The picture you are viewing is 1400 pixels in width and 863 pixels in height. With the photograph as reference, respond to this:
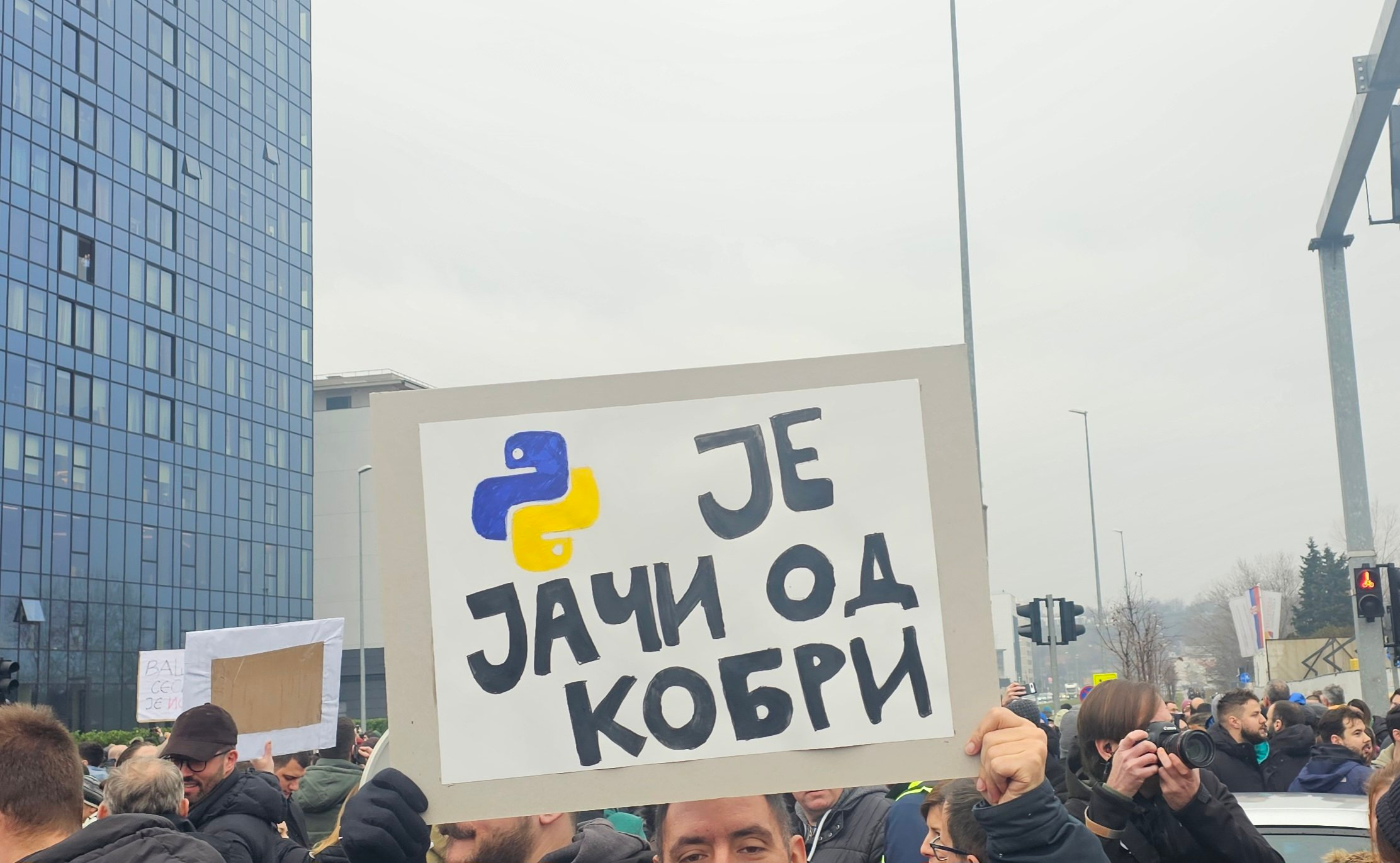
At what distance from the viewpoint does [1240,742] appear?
7855mm

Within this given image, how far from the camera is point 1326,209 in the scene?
12461 mm

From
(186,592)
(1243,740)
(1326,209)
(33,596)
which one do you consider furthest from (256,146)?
(1243,740)

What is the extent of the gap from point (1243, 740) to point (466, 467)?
6436 mm

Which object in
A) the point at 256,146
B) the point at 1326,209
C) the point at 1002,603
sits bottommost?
the point at 1002,603

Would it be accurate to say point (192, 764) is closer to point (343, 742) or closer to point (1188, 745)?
point (343, 742)

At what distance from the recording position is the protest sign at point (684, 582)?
8.94 ft

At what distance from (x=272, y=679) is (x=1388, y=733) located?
7845 mm

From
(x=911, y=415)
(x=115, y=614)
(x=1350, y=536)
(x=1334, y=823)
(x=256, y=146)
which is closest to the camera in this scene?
(x=911, y=415)

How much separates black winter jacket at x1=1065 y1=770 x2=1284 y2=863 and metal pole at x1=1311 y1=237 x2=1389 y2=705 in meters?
10.7

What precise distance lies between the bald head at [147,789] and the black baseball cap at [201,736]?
0.19 meters

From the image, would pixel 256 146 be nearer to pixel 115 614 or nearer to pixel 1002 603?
pixel 115 614

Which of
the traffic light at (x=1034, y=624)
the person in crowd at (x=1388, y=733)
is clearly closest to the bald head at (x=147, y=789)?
the person in crowd at (x=1388, y=733)

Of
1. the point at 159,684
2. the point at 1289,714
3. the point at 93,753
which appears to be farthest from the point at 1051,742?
the point at 93,753

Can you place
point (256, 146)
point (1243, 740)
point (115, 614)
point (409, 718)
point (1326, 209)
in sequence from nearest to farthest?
point (409, 718) → point (1243, 740) → point (1326, 209) → point (115, 614) → point (256, 146)
